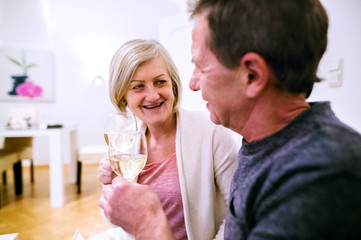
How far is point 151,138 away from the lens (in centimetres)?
122

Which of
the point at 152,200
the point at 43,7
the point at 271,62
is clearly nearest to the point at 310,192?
the point at 271,62

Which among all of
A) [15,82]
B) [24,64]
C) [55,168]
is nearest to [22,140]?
[55,168]

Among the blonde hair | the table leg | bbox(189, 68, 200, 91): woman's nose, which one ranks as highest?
the blonde hair

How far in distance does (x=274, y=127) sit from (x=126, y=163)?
44 centimetres

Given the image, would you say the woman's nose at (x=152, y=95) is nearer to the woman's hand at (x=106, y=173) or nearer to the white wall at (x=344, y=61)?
the woman's hand at (x=106, y=173)

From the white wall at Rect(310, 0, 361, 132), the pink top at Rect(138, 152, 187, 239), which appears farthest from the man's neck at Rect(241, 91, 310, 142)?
the white wall at Rect(310, 0, 361, 132)

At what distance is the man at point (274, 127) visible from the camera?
0.38 meters

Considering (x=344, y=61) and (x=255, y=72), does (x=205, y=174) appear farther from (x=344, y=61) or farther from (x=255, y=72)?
(x=344, y=61)

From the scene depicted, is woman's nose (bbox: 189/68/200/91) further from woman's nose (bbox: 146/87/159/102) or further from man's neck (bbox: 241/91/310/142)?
woman's nose (bbox: 146/87/159/102)

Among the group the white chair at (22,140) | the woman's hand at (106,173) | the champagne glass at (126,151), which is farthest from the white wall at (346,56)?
the white chair at (22,140)

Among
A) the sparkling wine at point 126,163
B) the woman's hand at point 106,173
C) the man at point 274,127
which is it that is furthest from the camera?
the woman's hand at point 106,173

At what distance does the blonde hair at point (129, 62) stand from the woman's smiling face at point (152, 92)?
2 cm

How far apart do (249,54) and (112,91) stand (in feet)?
2.69

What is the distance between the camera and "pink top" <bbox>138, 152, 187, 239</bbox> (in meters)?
1.00
